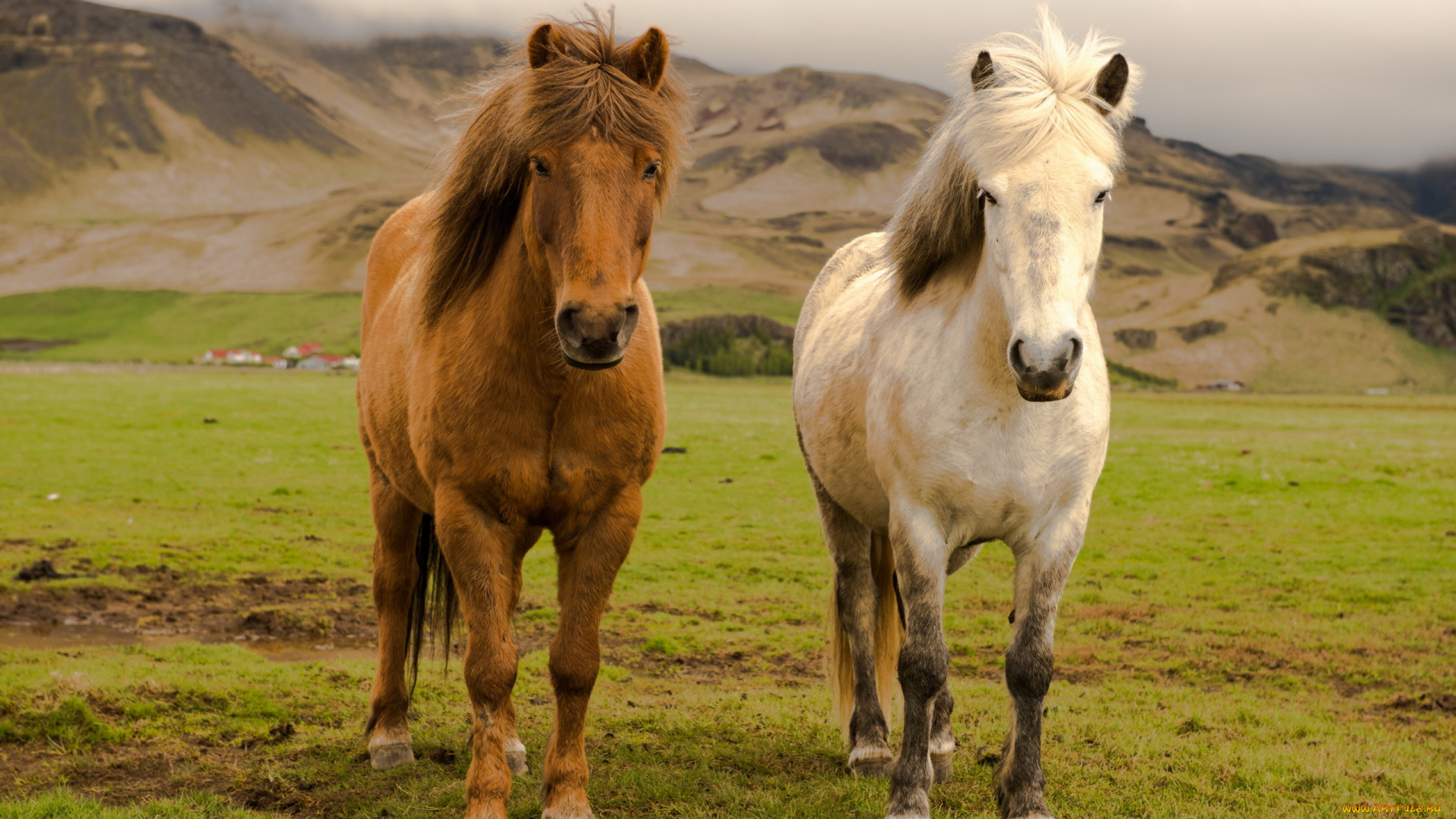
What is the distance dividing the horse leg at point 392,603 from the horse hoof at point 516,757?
0.69 metres

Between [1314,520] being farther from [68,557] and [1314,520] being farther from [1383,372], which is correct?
[1383,372]

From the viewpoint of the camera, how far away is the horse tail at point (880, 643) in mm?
5988

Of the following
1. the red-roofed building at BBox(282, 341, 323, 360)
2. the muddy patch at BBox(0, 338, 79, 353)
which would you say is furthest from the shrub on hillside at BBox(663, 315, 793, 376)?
the muddy patch at BBox(0, 338, 79, 353)

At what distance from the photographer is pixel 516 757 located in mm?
5371

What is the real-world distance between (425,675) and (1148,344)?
18902 cm

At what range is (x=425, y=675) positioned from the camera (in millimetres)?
7512

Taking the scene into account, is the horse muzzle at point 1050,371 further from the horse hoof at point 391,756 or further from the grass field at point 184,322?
the grass field at point 184,322

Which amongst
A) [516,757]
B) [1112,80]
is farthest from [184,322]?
[1112,80]

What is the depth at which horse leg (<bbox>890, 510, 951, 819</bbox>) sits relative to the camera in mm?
4398

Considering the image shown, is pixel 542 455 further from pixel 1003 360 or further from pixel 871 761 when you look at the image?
pixel 871 761

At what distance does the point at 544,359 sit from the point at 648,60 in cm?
135

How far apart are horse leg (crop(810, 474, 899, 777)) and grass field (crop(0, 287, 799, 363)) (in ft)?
508

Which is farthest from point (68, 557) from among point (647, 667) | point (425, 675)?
point (647, 667)

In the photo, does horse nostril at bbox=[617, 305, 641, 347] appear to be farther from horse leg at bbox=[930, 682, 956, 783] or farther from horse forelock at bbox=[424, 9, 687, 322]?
horse leg at bbox=[930, 682, 956, 783]
